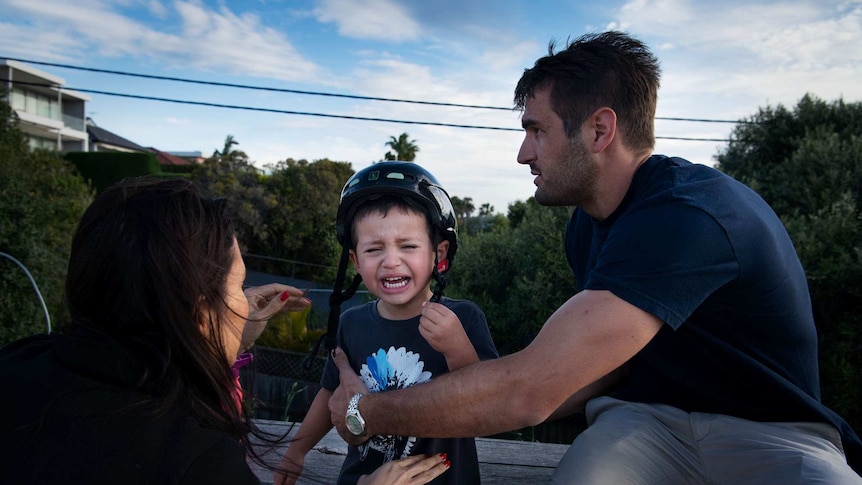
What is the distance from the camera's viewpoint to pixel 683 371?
2604 mm

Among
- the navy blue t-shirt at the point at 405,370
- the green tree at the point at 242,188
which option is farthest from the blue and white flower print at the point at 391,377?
the green tree at the point at 242,188

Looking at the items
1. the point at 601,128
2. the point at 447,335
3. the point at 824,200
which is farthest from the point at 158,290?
the point at 824,200

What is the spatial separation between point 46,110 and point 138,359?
5993 cm

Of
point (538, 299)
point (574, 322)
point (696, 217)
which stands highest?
point (696, 217)

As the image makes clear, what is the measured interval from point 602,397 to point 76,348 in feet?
7.37

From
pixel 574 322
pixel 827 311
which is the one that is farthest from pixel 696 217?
pixel 827 311

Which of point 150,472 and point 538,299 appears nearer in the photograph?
point 150,472

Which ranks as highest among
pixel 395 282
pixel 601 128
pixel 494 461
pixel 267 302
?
pixel 601 128

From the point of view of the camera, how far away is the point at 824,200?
8.18 meters

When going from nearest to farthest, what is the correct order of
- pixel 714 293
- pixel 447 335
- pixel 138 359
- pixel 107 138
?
pixel 138 359
pixel 447 335
pixel 714 293
pixel 107 138

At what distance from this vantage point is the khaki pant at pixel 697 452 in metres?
2.28

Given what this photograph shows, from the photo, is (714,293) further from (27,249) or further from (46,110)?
(46,110)

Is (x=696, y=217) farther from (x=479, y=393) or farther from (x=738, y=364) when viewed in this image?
(x=479, y=393)

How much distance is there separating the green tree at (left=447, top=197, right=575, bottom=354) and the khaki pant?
466cm
